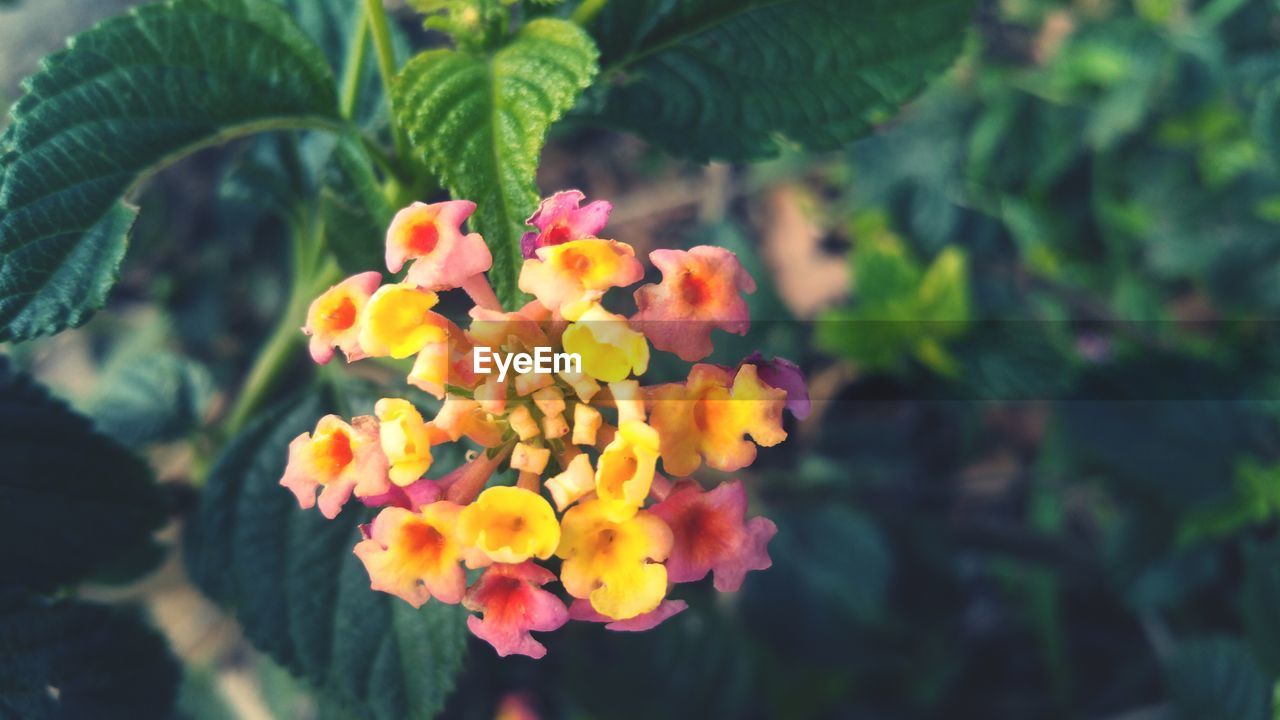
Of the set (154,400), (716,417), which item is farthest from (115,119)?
(154,400)

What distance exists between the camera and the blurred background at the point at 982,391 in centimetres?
147

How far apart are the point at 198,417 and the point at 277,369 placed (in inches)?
9.0

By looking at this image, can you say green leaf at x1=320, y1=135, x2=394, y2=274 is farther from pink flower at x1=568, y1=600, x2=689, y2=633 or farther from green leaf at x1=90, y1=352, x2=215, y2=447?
green leaf at x1=90, y1=352, x2=215, y2=447

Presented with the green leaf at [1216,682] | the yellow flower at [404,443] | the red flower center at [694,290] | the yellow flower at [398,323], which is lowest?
the green leaf at [1216,682]

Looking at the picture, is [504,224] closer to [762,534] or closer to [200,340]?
[762,534]

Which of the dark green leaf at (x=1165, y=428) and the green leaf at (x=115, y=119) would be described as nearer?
the green leaf at (x=115, y=119)

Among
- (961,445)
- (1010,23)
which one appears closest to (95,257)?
(961,445)

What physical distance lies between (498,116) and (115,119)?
0.29 metres

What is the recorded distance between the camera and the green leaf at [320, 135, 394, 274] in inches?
29.8

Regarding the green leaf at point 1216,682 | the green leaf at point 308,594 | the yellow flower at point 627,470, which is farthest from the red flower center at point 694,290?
the green leaf at point 1216,682

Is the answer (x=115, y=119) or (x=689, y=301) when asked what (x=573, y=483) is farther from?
(x=115, y=119)

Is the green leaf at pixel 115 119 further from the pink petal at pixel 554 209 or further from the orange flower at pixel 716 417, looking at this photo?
the orange flower at pixel 716 417

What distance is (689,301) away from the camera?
2.03 feet

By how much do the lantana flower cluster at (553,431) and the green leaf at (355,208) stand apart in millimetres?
133
